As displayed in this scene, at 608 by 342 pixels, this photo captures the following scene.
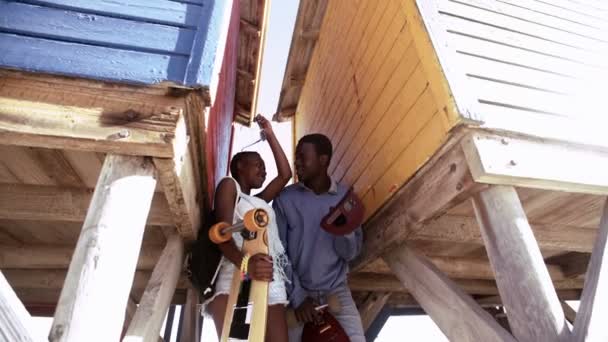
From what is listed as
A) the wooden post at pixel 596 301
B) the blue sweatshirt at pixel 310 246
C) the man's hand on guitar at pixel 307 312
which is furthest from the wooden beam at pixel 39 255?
the wooden post at pixel 596 301

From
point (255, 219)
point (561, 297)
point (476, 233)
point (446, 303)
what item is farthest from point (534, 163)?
point (561, 297)

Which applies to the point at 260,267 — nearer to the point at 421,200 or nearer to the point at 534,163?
the point at 421,200

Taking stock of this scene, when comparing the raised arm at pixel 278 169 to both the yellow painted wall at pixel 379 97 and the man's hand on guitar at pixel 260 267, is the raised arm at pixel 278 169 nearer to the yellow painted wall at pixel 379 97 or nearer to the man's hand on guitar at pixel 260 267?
the yellow painted wall at pixel 379 97

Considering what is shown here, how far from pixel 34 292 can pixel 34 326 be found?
3441 mm

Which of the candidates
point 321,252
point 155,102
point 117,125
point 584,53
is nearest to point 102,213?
point 117,125

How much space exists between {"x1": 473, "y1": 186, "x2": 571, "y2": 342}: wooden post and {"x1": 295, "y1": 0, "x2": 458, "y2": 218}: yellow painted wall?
452 millimetres

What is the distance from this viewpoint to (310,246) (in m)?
3.20

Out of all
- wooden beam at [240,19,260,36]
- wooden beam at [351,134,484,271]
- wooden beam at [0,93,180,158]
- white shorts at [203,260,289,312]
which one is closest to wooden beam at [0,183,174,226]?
white shorts at [203,260,289,312]

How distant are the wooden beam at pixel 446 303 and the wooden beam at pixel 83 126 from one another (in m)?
1.64

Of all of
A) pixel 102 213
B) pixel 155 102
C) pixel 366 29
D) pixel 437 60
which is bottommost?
pixel 102 213

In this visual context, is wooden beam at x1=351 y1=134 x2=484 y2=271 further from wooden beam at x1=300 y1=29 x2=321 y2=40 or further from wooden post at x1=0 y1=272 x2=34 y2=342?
wooden beam at x1=300 y1=29 x2=321 y2=40

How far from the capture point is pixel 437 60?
248 cm

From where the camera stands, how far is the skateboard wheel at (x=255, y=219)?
2.10 m

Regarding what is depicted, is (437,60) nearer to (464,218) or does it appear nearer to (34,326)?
(464,218)
